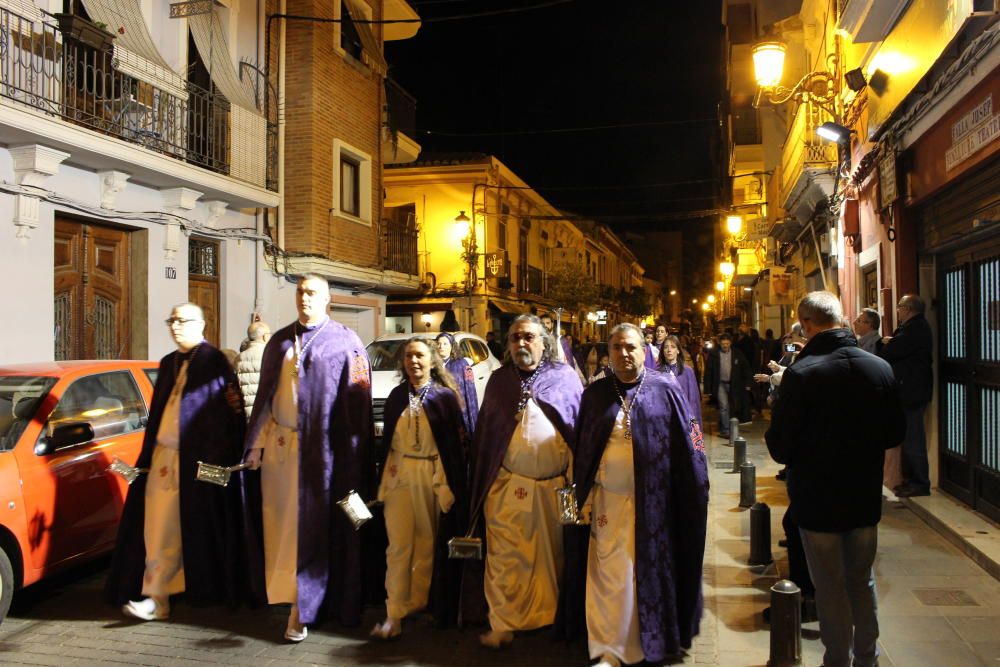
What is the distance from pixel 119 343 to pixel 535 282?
2565 centimetres

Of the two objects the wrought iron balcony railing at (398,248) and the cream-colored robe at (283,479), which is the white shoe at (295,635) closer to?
the cream-colored robe at (283,479)

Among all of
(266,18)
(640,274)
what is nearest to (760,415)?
(266,18)

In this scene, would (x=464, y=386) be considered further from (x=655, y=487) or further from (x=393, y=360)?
(x=393, y=360)

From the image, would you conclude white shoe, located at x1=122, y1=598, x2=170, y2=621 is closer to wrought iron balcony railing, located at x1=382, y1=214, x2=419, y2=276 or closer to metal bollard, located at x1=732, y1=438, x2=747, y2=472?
metal bollard, located at x1=732, y1=438, x2=747, y2=472

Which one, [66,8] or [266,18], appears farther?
[266,18]

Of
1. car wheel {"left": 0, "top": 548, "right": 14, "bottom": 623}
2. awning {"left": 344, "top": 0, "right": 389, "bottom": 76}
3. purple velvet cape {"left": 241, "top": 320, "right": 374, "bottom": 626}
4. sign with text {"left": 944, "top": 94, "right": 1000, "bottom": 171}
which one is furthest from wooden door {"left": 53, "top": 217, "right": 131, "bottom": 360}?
sign with text {"left": 944, "top": 94, "right": 1000, "bottom": 171}

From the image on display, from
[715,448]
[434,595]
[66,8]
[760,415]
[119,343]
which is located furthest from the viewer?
[760,415]

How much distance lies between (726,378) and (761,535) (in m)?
8.57

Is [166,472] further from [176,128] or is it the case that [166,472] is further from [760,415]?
[760,415]

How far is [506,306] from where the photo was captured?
30.6m

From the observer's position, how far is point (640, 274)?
82.1m

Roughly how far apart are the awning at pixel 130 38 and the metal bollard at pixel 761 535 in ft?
31.9

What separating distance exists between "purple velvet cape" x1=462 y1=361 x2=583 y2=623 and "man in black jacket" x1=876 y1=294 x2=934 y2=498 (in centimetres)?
425

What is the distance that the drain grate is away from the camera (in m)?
5.37
